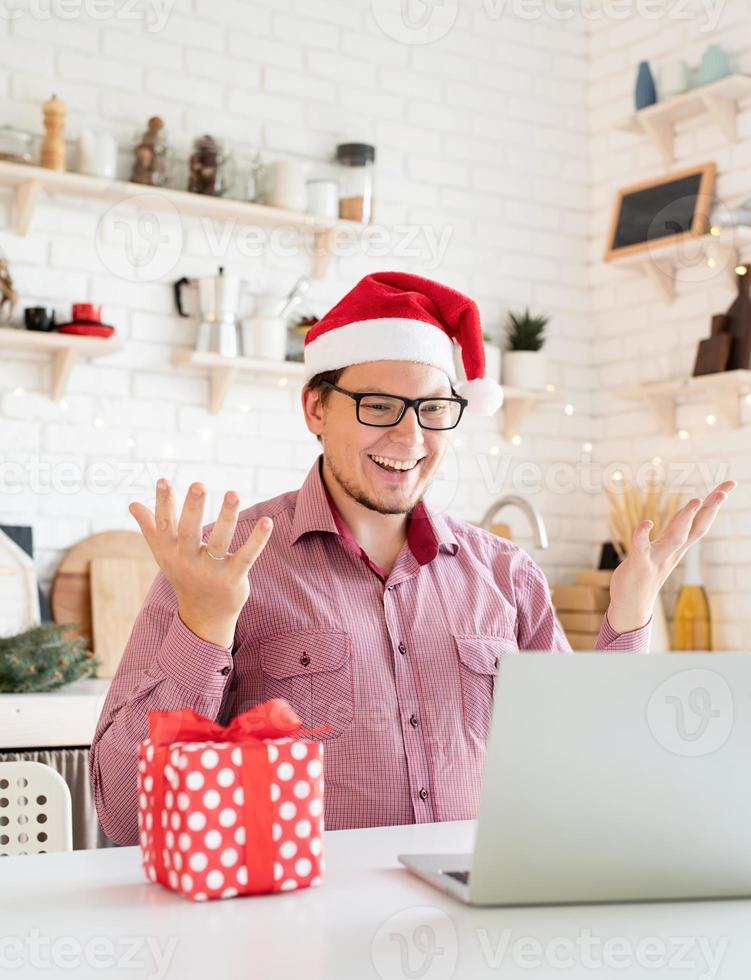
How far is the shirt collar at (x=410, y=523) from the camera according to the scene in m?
1.81

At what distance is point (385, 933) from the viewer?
3.01 feet

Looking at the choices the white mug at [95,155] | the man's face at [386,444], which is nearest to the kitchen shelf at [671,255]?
the white mug at [95,155]

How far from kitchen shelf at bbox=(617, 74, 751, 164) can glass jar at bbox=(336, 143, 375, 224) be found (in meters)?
0.88

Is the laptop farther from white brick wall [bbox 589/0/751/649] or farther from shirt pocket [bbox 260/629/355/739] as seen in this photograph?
white brick wall [bbox 589/0/751/649]

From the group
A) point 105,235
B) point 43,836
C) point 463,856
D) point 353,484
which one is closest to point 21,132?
point 105,235

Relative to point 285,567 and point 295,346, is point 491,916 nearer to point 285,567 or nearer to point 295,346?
point 285,567

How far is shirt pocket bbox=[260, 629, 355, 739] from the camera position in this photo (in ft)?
5.40

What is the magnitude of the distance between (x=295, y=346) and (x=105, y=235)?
2.10 ft

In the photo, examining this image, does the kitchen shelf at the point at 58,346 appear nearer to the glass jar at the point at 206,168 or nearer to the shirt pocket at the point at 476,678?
the glass jar at the point at 206,168

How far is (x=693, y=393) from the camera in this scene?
152 inches

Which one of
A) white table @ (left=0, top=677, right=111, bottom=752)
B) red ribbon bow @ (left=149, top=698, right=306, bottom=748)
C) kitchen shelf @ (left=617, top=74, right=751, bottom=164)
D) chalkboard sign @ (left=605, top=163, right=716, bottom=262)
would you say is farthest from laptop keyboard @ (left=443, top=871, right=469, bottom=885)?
kitchen shelf @ (left=617, top=74, right=751, bottom=164)

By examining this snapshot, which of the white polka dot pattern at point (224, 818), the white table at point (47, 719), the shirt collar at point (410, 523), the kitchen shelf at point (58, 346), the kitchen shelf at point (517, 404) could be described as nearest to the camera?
the white polka dot pattern at point (224, 818)

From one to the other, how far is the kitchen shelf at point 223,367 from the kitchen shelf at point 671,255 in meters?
1.14

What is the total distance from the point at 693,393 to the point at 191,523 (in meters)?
2.92
